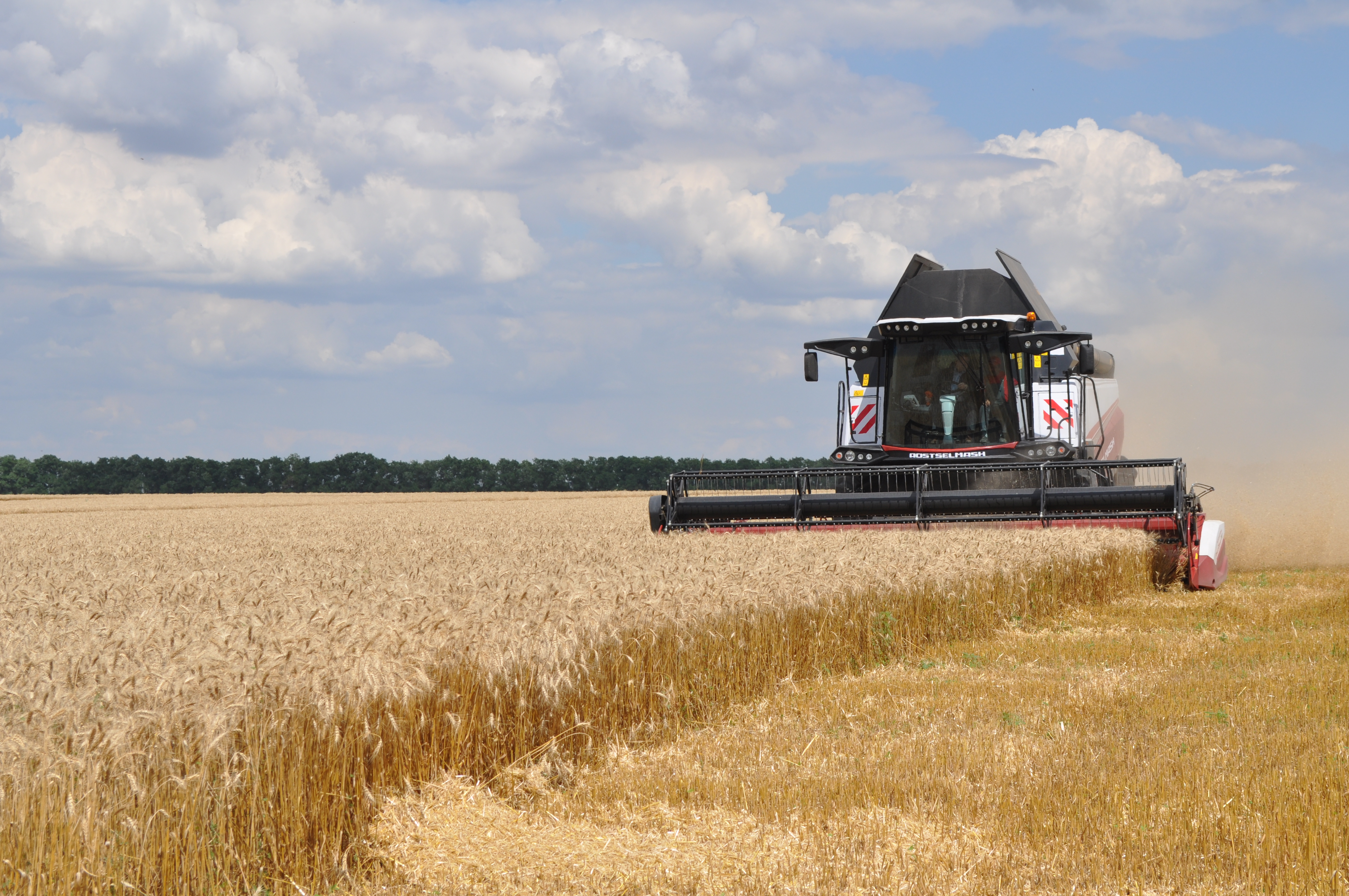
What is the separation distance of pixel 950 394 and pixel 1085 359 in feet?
5.79

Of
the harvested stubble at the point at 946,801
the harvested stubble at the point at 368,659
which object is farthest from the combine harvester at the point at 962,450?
the harvested stubble at the point at 946,801

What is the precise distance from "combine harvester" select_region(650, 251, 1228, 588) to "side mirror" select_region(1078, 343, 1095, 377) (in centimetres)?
3

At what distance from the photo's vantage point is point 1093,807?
4.39 metres

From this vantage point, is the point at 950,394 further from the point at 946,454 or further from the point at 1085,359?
the point at 1085,359

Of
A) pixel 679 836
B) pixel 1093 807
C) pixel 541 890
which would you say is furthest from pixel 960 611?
pixel 541 890

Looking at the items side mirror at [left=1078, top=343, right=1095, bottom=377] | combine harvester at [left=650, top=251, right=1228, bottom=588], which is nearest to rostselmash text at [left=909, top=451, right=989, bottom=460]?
combine harvester at [left=650, top=251, right=1228, bottom=588]

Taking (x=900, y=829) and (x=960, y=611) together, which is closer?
(x=900, y=829)

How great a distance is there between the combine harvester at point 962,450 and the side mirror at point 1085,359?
25 mm

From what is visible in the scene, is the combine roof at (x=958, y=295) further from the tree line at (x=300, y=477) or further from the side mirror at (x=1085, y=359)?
the tree line at (x=300, y=477)

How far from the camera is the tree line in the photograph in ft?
202

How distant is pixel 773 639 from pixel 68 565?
6004mm

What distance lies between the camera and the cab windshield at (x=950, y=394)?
1313 centimetres

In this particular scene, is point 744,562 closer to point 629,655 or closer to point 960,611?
point 960,611

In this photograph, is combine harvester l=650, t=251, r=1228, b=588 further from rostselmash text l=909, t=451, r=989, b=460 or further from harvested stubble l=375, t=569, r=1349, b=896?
harvested stubble l=375, t=569, r=1349, b=896
